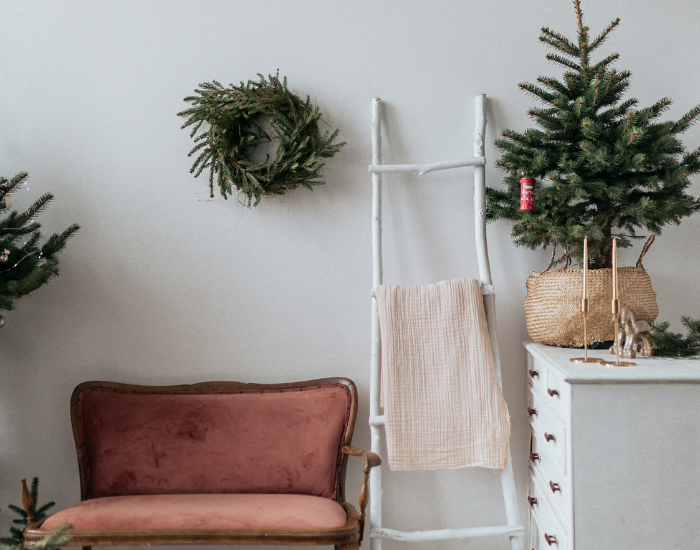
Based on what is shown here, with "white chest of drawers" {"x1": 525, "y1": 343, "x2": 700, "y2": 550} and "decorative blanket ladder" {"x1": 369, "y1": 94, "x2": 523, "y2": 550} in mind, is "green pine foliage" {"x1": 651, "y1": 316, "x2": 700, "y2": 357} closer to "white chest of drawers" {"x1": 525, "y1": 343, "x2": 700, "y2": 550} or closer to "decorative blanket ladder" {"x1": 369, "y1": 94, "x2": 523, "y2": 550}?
"white chest of drawers" {"x1": 525, "y1": 343, "x2": 700, "y2": 550}

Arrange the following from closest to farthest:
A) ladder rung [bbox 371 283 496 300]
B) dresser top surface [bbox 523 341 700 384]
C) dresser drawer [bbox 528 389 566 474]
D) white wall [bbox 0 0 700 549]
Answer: dresser top surface [bbox 523 341 700 384] → dresser drawer [bbox 528 389 566 474] → ladder rung [bbox 371 283 496 300] → white wall [bbox 0 0 700 549]

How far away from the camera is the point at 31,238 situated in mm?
1642

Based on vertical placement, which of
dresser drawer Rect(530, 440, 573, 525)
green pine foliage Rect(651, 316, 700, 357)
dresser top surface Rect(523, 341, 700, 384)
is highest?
green pine foliage Rect(651, 316, 700, 357)

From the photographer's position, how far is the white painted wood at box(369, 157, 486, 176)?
1637mm

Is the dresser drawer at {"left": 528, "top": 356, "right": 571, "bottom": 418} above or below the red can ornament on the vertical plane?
below

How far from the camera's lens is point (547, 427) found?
138 cm

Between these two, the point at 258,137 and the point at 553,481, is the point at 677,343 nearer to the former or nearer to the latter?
the point at 553,481

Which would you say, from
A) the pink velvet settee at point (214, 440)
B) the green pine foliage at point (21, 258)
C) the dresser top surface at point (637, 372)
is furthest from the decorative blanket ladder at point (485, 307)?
the green pine foliage at point (21, 258)

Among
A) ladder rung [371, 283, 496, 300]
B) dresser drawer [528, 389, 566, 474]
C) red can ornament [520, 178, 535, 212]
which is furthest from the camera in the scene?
ladder rung [371, 283, 496, 300]

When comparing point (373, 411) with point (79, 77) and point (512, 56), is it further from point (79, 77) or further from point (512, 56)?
point (79, 77)

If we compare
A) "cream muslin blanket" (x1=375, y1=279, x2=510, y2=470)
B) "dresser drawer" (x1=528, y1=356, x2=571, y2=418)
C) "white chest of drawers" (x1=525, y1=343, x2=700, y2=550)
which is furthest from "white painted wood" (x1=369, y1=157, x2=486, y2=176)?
"white chest of drawers" (x1=525, y1=343, x2=700, y2=550)

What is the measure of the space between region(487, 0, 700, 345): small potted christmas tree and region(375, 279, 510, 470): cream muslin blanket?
0.20 metres

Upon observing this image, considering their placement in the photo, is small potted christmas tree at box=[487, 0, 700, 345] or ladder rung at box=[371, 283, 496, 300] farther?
ladder rung at box=[371, 283, 496, 300]

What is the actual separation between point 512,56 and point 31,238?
1.73 metres
